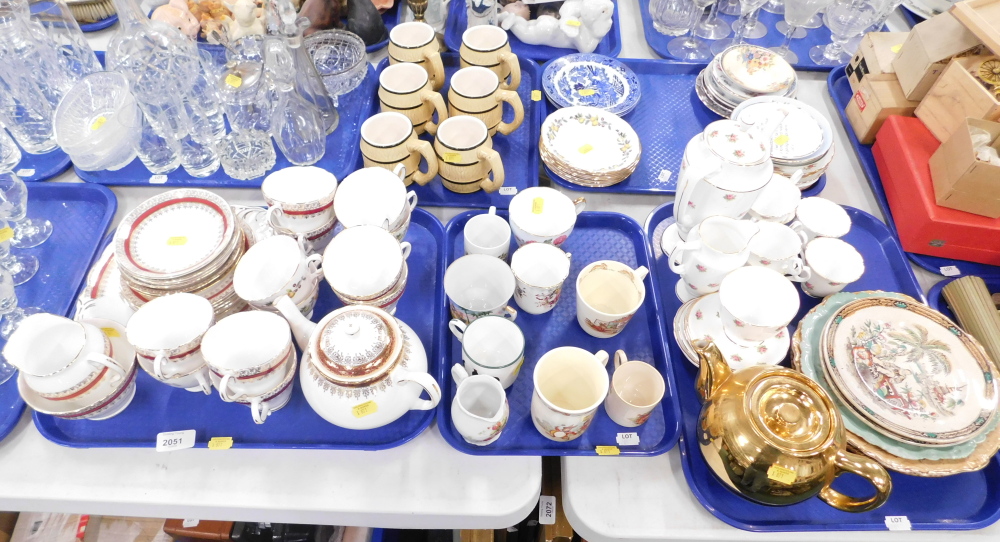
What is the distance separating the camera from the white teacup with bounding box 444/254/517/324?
3.59 ft

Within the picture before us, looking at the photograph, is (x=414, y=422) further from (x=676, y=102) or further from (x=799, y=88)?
(x=799, y=88)

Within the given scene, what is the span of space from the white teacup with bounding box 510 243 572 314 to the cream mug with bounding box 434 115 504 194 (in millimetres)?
203

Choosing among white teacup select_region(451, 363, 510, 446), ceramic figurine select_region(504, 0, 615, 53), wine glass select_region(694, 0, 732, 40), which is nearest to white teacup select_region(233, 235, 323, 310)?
white teacup select_region(451, 363, 510, 446)

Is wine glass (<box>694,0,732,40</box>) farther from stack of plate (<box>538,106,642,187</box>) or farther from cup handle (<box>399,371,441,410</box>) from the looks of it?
cup handle (<box>399,371,441,410</box>)

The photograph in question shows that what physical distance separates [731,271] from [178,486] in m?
1.03

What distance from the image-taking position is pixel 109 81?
139 centimetres

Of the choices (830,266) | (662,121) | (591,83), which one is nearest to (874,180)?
(830,266)

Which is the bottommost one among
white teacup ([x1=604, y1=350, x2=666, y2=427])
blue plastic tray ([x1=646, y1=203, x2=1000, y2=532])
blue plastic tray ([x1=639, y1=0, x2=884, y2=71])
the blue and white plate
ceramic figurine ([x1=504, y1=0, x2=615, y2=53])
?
blue plastic tray ([x1=646, y1=203, x2=1000, y2=532])

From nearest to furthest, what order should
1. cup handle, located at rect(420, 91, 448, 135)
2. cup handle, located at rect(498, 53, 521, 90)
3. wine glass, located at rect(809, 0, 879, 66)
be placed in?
cup handle, located at rect(420, 91, 448, 135), cup handle, located at rect(498, 53, 521, 90), wine glass, located at rect(809, 0, 879, 66)

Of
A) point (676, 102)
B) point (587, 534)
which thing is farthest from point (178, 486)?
point (676, 102)

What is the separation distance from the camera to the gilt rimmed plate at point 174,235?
0.96 m

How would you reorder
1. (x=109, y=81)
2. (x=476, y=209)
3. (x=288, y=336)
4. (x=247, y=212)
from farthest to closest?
(x=109, y=81) → (x=476, y=209) → (x=247, y=212) → (x=288, y=336)

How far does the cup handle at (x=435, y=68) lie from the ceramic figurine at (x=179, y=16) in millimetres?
718

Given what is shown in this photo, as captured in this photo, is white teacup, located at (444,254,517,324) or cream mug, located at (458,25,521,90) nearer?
white teacup, located at (444,254,517,324)
